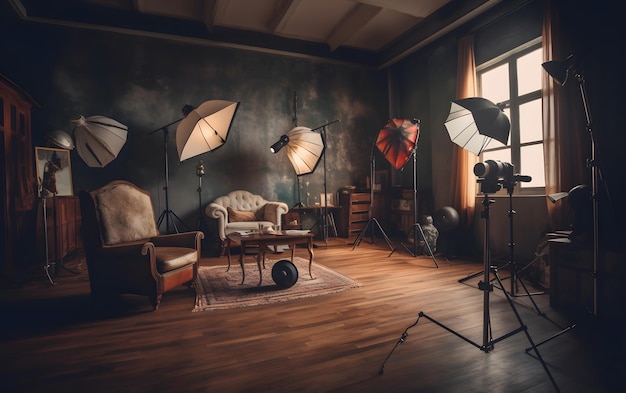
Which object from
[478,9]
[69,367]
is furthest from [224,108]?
[478,9]

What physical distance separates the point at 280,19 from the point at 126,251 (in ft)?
15.6

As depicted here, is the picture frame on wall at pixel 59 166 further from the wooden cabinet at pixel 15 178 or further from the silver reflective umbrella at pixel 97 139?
the silver reflective umbrella at pixel 97 139

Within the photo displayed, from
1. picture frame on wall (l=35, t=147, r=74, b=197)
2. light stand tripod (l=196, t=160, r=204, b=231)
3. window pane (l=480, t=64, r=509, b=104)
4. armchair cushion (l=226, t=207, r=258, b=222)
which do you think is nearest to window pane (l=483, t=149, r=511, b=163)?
window pane (l=480, t=64, r=509, b=104)

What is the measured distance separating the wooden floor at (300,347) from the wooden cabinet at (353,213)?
344 centimetres

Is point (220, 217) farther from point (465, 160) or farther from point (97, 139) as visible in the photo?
point (465, 160)

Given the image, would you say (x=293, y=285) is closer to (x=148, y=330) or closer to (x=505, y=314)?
(x=148, y=330)

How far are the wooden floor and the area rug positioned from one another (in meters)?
0.14

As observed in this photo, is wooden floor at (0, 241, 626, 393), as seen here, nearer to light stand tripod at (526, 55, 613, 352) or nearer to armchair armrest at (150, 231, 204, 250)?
light stand tripod at (526, 55, 613, 352)

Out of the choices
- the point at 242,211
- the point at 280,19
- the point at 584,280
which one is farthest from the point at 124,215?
the point at 280,19

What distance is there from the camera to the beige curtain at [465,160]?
17.3 ft

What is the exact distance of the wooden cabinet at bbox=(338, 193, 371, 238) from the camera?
6777 mm

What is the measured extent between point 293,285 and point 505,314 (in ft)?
6.39

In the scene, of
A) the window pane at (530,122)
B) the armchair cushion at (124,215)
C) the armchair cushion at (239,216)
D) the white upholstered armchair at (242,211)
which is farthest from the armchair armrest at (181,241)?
the window pane at (530,122)

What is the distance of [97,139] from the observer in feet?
15.1
